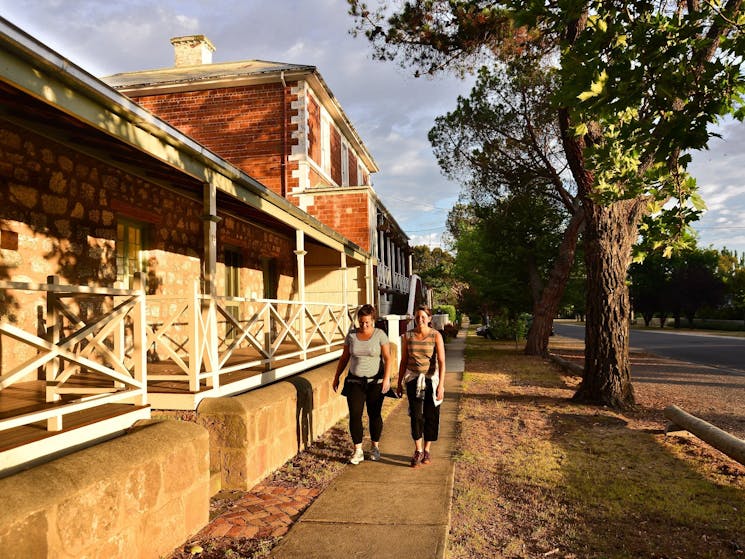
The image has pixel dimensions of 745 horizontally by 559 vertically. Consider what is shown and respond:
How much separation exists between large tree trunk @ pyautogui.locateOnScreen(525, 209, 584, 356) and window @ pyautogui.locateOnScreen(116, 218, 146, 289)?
1301cm

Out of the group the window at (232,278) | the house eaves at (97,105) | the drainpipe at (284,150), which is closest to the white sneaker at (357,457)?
the house eaves at (97,105)

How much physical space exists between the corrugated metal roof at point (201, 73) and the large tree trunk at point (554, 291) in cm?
967

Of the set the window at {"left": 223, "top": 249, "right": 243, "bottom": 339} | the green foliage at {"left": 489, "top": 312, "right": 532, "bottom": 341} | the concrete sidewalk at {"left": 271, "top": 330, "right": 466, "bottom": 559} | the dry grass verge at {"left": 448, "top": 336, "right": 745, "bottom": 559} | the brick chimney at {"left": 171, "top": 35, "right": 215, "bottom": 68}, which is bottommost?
the dry grass verge at {"left": 448, "top": 336, "right": 745, "bottom": 559}

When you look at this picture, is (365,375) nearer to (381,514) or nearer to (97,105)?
(381,514)

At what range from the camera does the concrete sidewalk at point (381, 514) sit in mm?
3598

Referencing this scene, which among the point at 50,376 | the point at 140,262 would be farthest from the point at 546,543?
the point at 140,262

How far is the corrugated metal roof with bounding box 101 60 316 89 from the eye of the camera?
591 inches

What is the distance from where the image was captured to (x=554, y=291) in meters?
18.5

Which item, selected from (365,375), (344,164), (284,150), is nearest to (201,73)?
(284,150)

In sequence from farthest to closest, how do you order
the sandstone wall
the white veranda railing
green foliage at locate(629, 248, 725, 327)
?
green foliage at locate(629, 248, 725, 327) < the white veranda railing < the sandstone wall

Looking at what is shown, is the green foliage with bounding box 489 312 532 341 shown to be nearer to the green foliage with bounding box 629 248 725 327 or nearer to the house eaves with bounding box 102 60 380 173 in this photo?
the house eaves with bounding box 102 60 380 173

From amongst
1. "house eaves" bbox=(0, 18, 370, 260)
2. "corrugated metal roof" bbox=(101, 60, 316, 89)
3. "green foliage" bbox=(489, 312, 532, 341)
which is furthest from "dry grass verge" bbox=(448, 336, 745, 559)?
"green foliage" bbox=(489, 312, 532, 341)

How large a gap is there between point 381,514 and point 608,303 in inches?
254

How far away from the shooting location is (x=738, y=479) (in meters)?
5.21
